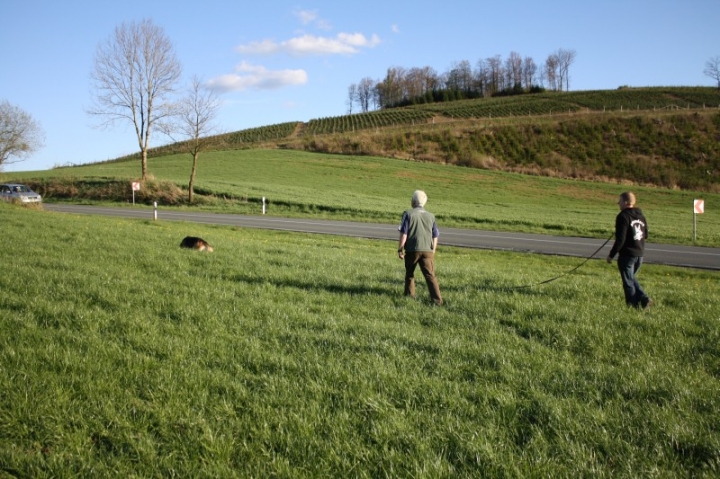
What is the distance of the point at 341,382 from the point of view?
457 cm

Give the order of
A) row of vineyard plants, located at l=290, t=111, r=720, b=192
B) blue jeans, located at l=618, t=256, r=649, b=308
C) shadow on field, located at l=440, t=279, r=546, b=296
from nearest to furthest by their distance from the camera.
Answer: blue jeans, located at l=618, t=256, r=649, b=308 < shadow on field, located at l=440, t=279, r=546, b=296 < row of vineyard plants, located at l=290, t=111, r=720, b=192

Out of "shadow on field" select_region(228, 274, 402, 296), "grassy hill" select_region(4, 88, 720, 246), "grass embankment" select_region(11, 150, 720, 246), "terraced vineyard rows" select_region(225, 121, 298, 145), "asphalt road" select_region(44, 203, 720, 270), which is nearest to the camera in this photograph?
"shadow on field" select_region(228, 274, 402, 296)

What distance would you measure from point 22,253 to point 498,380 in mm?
9596

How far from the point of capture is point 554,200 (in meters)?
45.5

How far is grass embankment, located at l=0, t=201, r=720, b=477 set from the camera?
3451mm

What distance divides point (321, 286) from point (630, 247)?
197 inches

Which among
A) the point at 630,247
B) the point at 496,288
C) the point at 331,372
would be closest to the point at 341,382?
the point at 331,372

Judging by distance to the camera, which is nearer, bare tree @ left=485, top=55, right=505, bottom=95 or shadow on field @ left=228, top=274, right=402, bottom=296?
shadow on field @ left=228, top=274, right=402, bottom=296

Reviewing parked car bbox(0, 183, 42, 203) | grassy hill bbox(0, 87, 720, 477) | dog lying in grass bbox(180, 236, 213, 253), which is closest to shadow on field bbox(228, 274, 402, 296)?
grassy hill bbox(0, 87, 720, 477)

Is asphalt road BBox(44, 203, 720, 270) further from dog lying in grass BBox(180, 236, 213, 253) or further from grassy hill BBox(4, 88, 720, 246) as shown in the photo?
dog lying in grass BBox(180, 236, 213, 253)

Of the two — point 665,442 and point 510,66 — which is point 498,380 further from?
point 510,66

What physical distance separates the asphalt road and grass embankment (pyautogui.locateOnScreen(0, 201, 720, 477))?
10.7 meters

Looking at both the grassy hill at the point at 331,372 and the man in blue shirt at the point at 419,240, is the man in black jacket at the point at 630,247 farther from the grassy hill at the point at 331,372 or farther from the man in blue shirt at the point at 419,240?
the man in blue shirt at the point at 419,240

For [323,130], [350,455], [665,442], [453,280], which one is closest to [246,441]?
[350,455]
